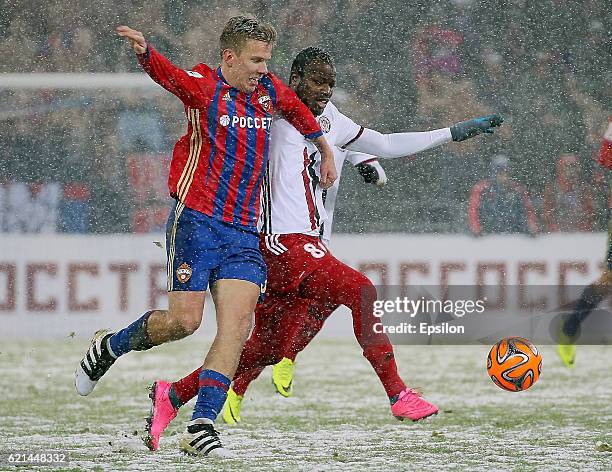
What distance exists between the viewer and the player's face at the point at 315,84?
17.2 feet

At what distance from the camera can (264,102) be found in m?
4.92

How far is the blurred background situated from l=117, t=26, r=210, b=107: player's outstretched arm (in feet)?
15.0

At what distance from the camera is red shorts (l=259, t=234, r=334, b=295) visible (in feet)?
17.0

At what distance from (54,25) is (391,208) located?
8.94 feet

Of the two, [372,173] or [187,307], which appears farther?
[372,173]

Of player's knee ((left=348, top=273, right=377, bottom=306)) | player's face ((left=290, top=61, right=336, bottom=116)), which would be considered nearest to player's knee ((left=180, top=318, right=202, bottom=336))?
player's knee ((left=348, top=273, right=377, bottom=306))

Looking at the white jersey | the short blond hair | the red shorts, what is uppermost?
the short blond hair

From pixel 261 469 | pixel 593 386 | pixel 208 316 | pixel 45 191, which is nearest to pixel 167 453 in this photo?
pixel 261 469

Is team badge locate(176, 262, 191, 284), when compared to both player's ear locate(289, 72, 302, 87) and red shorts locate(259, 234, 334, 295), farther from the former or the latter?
player's ear locate(289, 72, 302, 87)

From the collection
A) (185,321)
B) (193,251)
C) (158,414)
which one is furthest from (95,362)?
(193,251)

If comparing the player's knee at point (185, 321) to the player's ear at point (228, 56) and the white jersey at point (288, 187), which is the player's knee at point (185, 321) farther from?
the player's ear at point (228, 56)

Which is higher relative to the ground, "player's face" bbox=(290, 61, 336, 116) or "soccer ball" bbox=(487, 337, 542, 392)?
"player's face" bbox=(290, 61, 336, 116)

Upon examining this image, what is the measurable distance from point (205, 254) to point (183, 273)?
102 mm

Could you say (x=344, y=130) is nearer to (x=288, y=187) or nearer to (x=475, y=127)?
(x=288, y=187)
